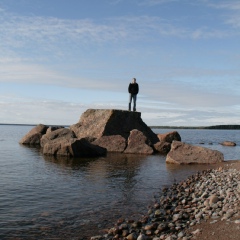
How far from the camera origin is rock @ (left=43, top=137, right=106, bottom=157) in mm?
22750

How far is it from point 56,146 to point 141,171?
8.08 meters

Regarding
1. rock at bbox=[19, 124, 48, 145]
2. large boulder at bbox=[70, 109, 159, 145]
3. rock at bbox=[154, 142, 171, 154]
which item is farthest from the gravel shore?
rock at bbox=[19, 124, 48, 145]

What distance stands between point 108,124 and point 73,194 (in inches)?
689

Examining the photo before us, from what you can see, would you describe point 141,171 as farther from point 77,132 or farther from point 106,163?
point 77,132

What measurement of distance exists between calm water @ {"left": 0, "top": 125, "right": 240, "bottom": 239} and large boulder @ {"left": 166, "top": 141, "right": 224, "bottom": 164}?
1.40 meters

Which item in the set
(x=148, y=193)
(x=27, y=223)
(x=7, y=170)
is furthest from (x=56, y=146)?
(x=27, y=223)

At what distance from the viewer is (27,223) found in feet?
29.4

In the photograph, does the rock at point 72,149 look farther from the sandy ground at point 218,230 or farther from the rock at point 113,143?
the sandy ground at point 218,230

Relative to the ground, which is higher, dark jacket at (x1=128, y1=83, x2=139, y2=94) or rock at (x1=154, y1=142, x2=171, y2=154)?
dark jacket at (x1=128, y1=83, x2=139, y2=94)

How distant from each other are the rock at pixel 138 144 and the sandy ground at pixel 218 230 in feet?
58.8

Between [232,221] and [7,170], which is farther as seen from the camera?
[7,170]

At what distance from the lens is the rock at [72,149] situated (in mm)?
22750

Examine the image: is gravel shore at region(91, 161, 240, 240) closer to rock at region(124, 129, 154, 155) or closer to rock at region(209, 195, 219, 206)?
rock at region(209, 195, 219, 206)

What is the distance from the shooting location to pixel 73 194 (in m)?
12.0
